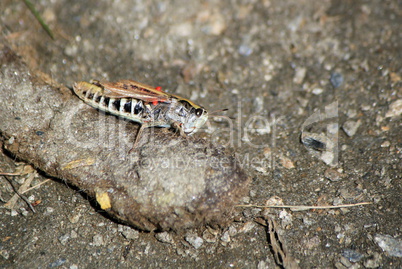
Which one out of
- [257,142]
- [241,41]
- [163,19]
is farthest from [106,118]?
[241,41]

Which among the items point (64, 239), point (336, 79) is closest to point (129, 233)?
point (64, 239)

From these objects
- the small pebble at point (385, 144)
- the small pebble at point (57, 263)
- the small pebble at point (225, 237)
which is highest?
the small pebble at point (385, 144)

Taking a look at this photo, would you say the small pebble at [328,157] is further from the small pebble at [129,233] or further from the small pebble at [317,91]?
the small pebble at [129,233]

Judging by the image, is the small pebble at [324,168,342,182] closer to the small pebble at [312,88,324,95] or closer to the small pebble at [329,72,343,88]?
the small pebble at [312,88,324,95]

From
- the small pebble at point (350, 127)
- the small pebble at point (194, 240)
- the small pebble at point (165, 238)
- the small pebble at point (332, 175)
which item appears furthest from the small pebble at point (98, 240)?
the small pebble at point (350, 127)

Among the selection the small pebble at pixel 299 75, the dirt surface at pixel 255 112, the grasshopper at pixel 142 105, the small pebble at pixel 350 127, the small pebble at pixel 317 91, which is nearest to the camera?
the dirt surface at pixel 255 112

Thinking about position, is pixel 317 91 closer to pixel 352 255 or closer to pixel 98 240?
pixel 352 255

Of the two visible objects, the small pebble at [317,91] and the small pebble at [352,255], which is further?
the small pebble at [317,91]
